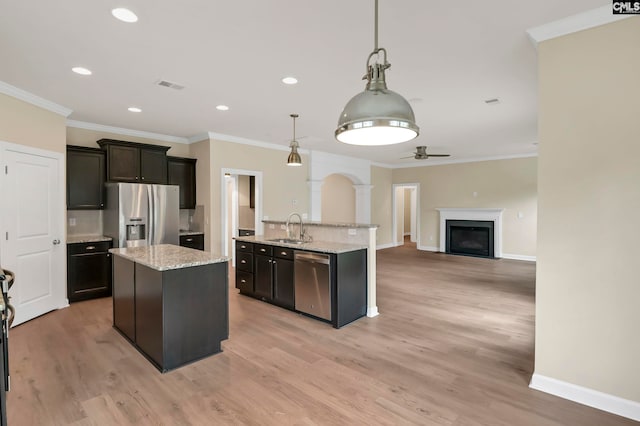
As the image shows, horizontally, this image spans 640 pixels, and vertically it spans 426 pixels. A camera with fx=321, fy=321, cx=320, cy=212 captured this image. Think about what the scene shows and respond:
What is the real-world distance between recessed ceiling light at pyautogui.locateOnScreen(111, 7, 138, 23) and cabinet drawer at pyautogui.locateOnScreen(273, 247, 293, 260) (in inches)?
111

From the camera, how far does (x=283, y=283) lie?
4324 mm

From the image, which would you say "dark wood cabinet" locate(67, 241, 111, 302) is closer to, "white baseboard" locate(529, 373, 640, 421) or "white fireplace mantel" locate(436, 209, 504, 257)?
"white baseboard" locate(529, 373, 640, 421)

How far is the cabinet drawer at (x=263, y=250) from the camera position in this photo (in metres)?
4.47

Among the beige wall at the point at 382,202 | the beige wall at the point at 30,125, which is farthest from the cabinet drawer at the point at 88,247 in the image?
the beige wall at the point at 382,202

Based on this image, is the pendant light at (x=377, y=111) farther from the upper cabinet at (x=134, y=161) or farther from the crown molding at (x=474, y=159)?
the crown molding at (x=474, y=159)

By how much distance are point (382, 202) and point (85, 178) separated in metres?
7.96

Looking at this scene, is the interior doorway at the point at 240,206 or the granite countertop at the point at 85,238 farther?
the interior doorway at the point at 240,206

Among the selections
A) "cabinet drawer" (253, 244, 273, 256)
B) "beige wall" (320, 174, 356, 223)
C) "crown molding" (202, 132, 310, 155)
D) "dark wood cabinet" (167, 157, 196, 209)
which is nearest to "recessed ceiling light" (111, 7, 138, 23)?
"cabinet drawer" (253, 244, 273, 256)

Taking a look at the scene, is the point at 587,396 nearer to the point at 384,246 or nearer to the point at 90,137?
the point at 90,137

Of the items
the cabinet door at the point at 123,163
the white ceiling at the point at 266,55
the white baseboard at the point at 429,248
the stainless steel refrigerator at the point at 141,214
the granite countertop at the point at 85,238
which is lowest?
the white baseboard at the point at 429,248

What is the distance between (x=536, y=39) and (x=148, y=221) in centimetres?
551

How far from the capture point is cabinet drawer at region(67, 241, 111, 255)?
4620 mm

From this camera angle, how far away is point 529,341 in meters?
3.37

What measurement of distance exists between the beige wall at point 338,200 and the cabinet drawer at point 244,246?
5545 mm
